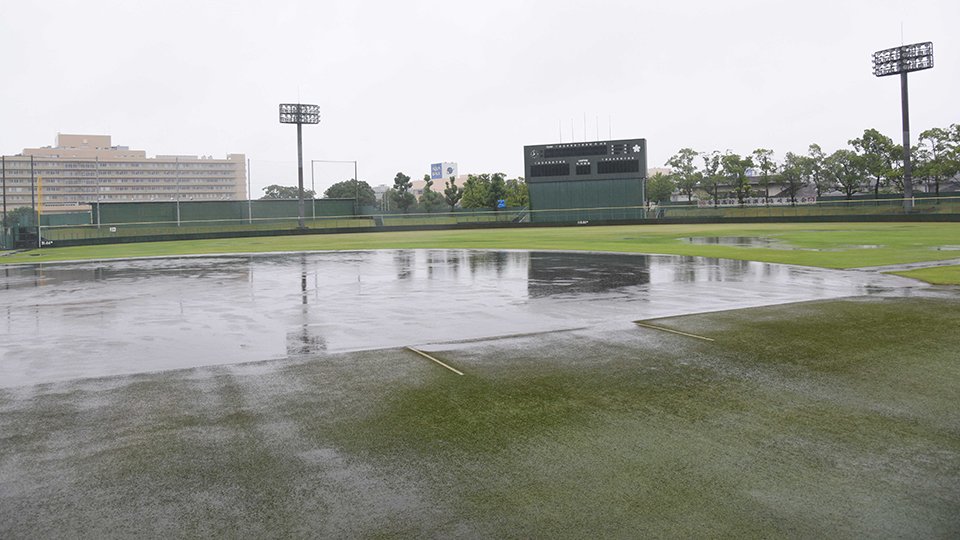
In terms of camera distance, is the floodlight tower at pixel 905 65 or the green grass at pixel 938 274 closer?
the green grass at pixel 938 274

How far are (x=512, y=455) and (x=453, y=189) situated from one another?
112282mm

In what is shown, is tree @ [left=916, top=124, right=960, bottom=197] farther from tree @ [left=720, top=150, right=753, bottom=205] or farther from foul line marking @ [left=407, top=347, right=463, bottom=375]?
foul line marking @ [left=407, top=347, right=463, bottom=375]

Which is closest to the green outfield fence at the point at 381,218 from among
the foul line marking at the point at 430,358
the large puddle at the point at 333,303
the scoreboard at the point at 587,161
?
the scoreboard at the point at 587,161

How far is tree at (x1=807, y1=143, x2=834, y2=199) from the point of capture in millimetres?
97688

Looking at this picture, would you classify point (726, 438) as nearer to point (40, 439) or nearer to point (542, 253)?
point (40, 439)

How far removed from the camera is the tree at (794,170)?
97188 mm

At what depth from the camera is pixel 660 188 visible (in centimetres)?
11694

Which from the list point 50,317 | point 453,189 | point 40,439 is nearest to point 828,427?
point 40,439

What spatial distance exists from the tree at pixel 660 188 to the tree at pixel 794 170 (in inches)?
760

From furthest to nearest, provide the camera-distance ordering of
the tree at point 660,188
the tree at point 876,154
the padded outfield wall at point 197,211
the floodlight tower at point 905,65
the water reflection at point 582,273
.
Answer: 1. the tree at point 660,188
2. the tree at point 876,154
3. the padded outfield wall at point 197,211
4. the floodlight tower at point 905,65
5. the water reflection at point 582,273

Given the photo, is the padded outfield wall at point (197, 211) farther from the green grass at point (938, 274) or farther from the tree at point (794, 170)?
the tree at point (794, 170)

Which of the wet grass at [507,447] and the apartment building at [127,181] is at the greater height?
the apartment building at [127,181]

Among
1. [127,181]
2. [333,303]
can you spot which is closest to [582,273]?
[333,303]

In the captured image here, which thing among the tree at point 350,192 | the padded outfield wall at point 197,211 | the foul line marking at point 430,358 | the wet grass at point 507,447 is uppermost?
the tree at point 350,192
